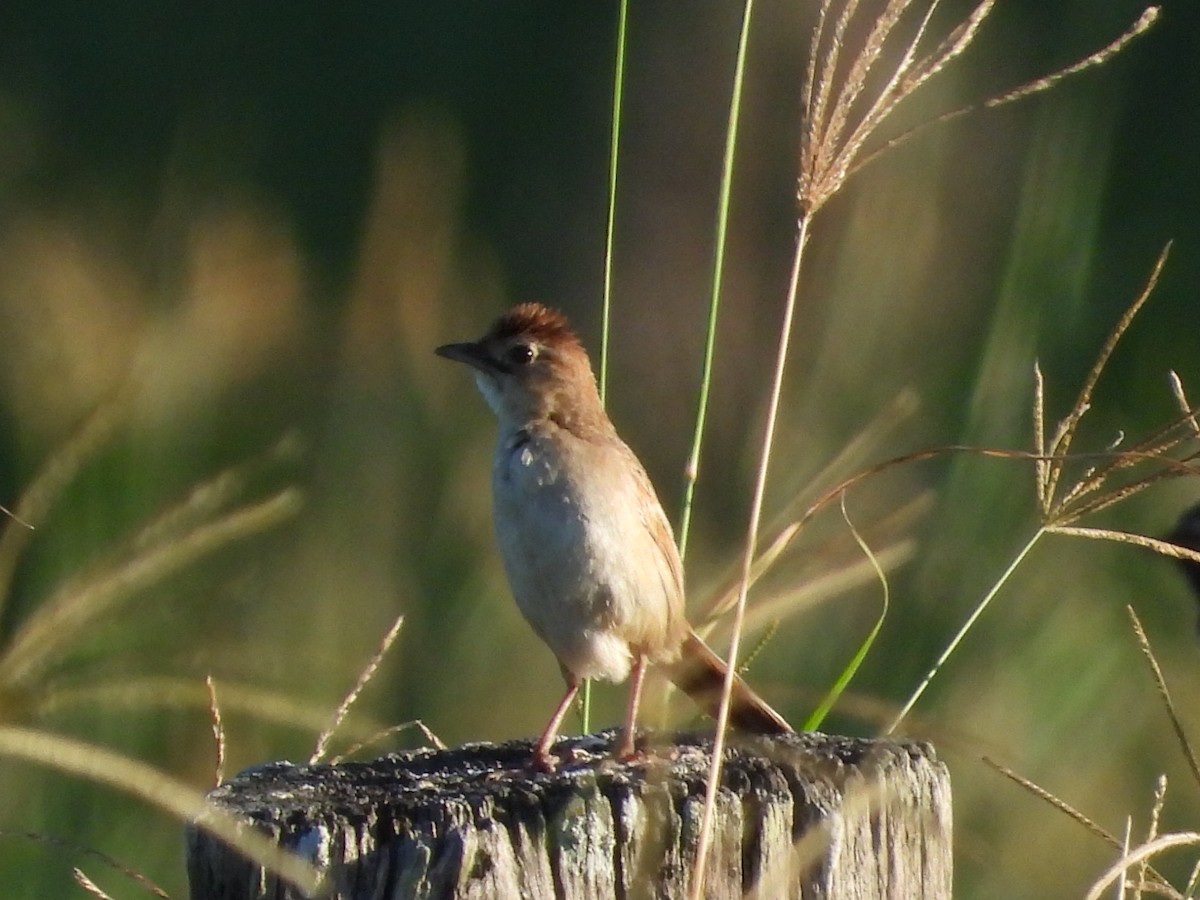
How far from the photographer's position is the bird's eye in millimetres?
3967

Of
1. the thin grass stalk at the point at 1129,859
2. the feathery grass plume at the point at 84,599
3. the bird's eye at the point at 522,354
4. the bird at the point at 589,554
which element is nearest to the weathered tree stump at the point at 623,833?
the thin grass stalk at the point at 1129,859

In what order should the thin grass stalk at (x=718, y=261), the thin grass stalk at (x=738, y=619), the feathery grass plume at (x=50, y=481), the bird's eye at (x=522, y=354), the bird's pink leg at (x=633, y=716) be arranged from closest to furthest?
the feathery grass plume at (x=50, y=481)
the thin grass stalk at (x=738, y=619)
the thin grass stalk at (x=718, y=261)
the bird's pink leg at (x=633, y=716)
the bird's eye at (x=522, y=354)

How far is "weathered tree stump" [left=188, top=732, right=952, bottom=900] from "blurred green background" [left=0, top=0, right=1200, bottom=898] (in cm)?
15

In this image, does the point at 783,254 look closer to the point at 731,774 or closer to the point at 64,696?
the point at 731,774

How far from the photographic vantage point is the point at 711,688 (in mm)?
3580

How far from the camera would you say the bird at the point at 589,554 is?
3.53 metres

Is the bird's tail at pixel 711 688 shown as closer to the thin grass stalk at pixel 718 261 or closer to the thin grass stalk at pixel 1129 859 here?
the thin grass stalk at pixel 718 261

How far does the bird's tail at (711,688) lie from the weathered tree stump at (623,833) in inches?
24.4

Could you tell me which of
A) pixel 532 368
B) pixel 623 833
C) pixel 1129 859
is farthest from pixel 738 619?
pixel 532 368

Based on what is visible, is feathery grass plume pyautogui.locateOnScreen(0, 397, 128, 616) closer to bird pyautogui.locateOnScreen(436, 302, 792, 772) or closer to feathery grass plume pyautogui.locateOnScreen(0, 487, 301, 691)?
feathery grass plume pyautogui.locateOnScreen(0, 487, 301, 691)

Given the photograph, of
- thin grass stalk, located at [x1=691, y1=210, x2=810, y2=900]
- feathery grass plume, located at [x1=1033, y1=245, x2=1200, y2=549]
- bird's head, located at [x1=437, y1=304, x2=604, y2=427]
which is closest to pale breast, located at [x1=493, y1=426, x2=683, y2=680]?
bird's head, located at [x1=437, y1=304, x2=604, y2=427]

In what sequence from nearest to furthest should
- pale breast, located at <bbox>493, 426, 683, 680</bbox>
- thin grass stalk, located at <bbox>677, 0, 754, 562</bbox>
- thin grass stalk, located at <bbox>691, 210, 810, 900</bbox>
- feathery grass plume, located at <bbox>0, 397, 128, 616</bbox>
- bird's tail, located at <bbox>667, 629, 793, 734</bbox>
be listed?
feathery grass plume, located at <bbox>0, 397, 128, 616</bbox> → thin grass stalk, located at <bbox>691, 210, 810, 900</bbox> → thin grass stalk, located at <bbox>677, 0, 754, 562</bbox> → bird's tail, located at <bbox>667, 629, 793, 734</bbox> → pale breast, located at <bbox>493, 426, 683, 680</bbox>

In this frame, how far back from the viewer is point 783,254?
20.9 ft

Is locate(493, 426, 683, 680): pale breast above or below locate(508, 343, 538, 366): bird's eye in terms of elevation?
below
